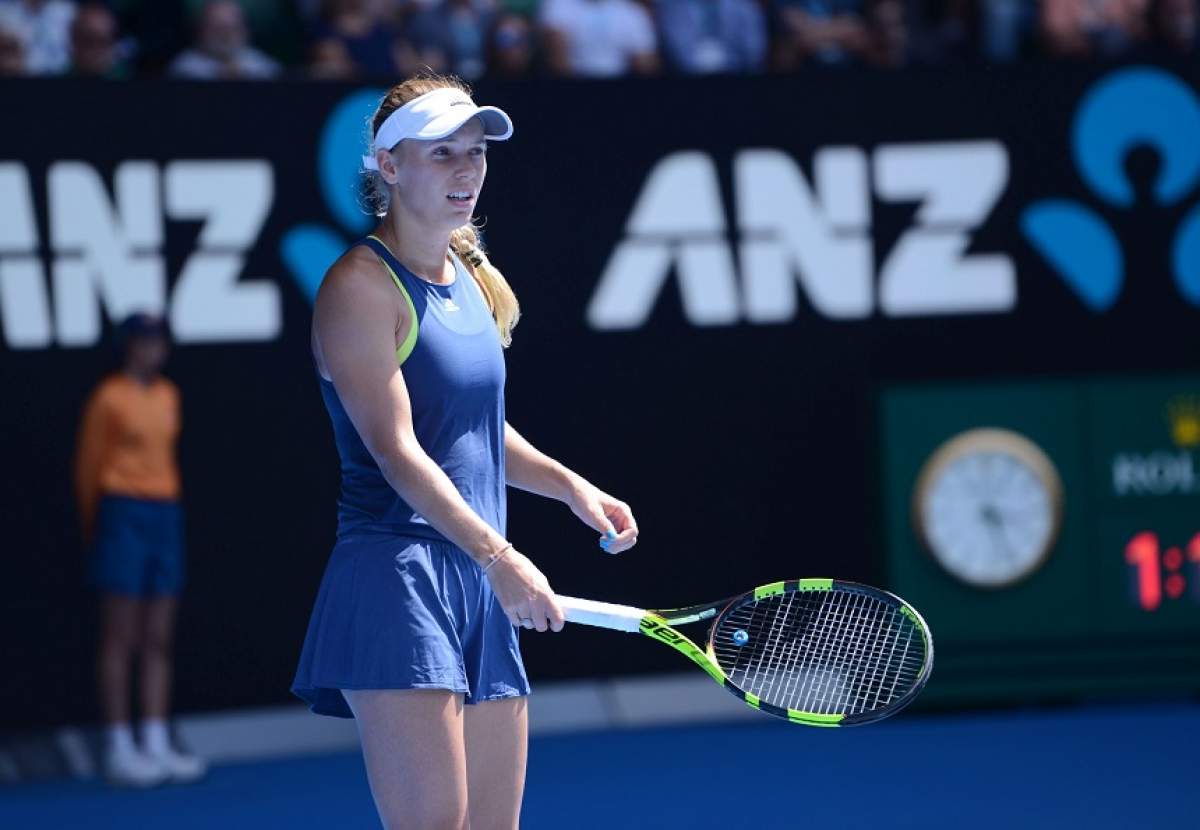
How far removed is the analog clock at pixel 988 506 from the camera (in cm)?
704

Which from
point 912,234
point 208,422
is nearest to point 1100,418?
point 912,234

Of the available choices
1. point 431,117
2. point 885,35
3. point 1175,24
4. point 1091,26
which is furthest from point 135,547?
point 1175,24

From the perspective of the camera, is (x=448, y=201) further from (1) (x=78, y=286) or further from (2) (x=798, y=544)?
(2) (x=798, y=544)

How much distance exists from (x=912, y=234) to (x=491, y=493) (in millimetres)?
4349

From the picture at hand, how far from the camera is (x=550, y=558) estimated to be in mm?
6898

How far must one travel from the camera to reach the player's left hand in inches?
125

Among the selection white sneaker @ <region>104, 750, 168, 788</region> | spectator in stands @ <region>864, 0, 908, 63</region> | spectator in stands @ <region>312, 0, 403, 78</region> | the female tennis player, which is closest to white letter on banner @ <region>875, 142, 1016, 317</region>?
spectator in stands @ <region>864, 0, 908, 63</region>

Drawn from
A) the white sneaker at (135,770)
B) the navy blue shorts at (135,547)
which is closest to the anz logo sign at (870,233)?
the navy blue shorts at (135,547)

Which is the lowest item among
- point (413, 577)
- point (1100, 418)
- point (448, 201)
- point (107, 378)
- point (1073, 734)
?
point (1073, 734)

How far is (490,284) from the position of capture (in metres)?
3.22

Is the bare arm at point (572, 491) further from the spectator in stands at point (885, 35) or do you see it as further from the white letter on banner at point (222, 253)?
the spectator in stands at point (885, 35)

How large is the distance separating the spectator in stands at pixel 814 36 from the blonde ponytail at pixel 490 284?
191 inches

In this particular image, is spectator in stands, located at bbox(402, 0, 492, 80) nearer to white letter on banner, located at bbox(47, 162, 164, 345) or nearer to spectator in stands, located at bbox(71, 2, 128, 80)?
spectator in stands, located at bbox(71, 2, 128, 80)

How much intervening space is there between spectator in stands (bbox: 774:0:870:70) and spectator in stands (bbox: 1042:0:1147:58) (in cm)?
80
